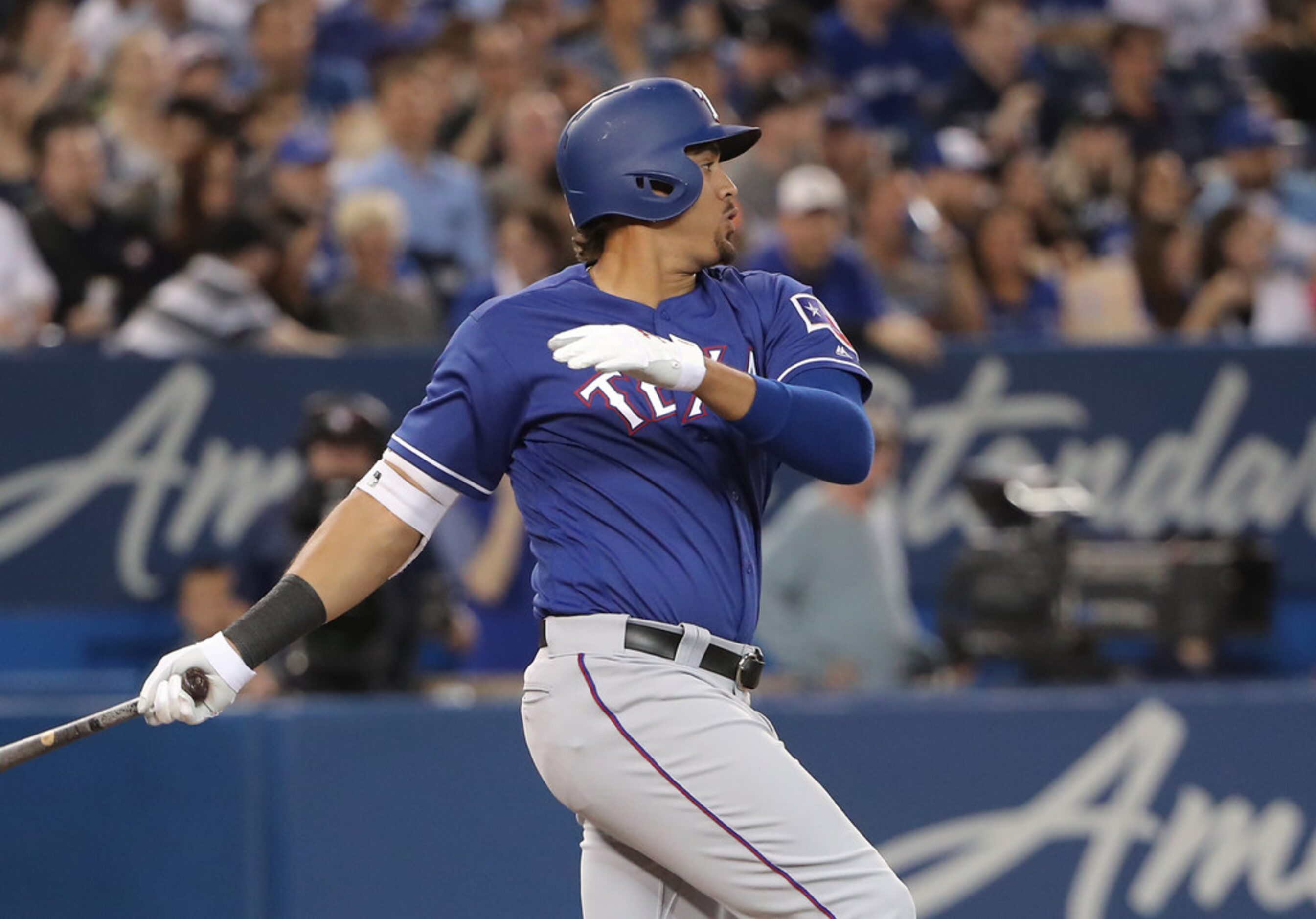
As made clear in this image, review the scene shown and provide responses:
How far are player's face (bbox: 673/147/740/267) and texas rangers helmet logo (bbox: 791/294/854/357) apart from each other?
159 millimetres

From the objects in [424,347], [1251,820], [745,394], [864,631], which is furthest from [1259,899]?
[424,347]

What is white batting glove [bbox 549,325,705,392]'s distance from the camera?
3.07 meters

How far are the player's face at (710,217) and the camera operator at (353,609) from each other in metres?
2.56

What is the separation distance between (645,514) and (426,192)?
5.47 metres

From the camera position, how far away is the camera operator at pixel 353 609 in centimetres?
592

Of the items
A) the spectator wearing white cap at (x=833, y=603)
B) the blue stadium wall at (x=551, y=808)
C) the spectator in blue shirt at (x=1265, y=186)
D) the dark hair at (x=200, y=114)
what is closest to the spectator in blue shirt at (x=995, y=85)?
the spectator in blue shirt at (x=1265, y=186)

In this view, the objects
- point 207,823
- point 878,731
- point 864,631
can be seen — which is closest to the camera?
point 207,823

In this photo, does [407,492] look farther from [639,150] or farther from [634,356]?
[639,150]

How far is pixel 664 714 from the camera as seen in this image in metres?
3.26

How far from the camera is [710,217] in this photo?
3510 mm

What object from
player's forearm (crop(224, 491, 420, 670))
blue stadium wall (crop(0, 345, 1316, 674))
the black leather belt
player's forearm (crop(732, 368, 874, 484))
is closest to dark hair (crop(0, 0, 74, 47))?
blue stadium wall (crop(0, 345, 1316, 674))

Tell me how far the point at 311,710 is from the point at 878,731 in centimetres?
154

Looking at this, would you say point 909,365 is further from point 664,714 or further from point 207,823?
point 664,714

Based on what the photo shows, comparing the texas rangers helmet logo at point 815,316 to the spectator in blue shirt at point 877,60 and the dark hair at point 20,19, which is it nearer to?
the dark hair at point 20,19
